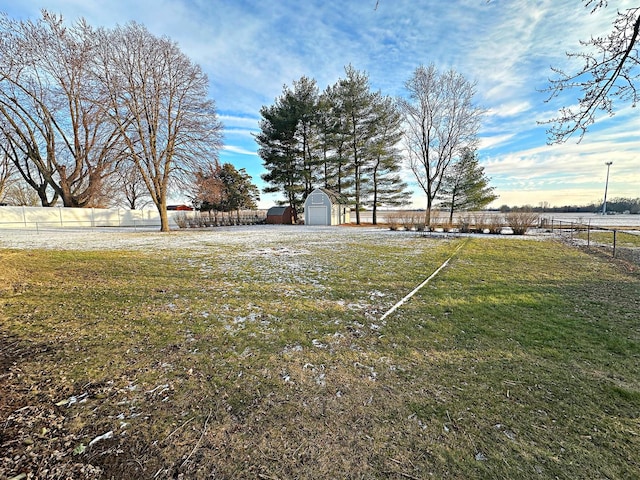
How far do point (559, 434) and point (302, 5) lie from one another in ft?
30.1

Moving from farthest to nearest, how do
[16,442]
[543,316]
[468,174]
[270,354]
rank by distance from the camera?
[468,174], [543,316], [270,354], [16,442]

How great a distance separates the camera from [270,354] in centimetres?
294

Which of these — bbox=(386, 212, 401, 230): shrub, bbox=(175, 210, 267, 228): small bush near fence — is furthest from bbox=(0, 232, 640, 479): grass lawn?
bbox=(175, 210, 267, 228): small bush near fence

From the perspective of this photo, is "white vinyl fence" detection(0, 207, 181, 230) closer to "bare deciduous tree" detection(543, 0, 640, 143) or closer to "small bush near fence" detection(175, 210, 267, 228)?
"small bush near fence" detection(175, 210, 267, 228)

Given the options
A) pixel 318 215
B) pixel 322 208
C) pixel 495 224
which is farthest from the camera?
pixel 318 215

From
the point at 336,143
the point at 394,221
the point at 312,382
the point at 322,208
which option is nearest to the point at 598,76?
the point at 312,382

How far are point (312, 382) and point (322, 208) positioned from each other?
2472cm

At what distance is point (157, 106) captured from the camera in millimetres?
17219

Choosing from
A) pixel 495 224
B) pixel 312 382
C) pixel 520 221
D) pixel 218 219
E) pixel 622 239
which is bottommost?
pixel 312 382

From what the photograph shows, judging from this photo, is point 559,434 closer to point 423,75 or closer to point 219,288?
point 219,288

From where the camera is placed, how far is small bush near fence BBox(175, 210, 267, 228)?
26219mm

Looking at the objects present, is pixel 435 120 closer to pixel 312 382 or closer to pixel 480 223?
pixel 480 223

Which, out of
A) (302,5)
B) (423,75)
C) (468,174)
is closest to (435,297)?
(302,5)

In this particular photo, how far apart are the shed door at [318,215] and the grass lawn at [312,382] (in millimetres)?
21799
